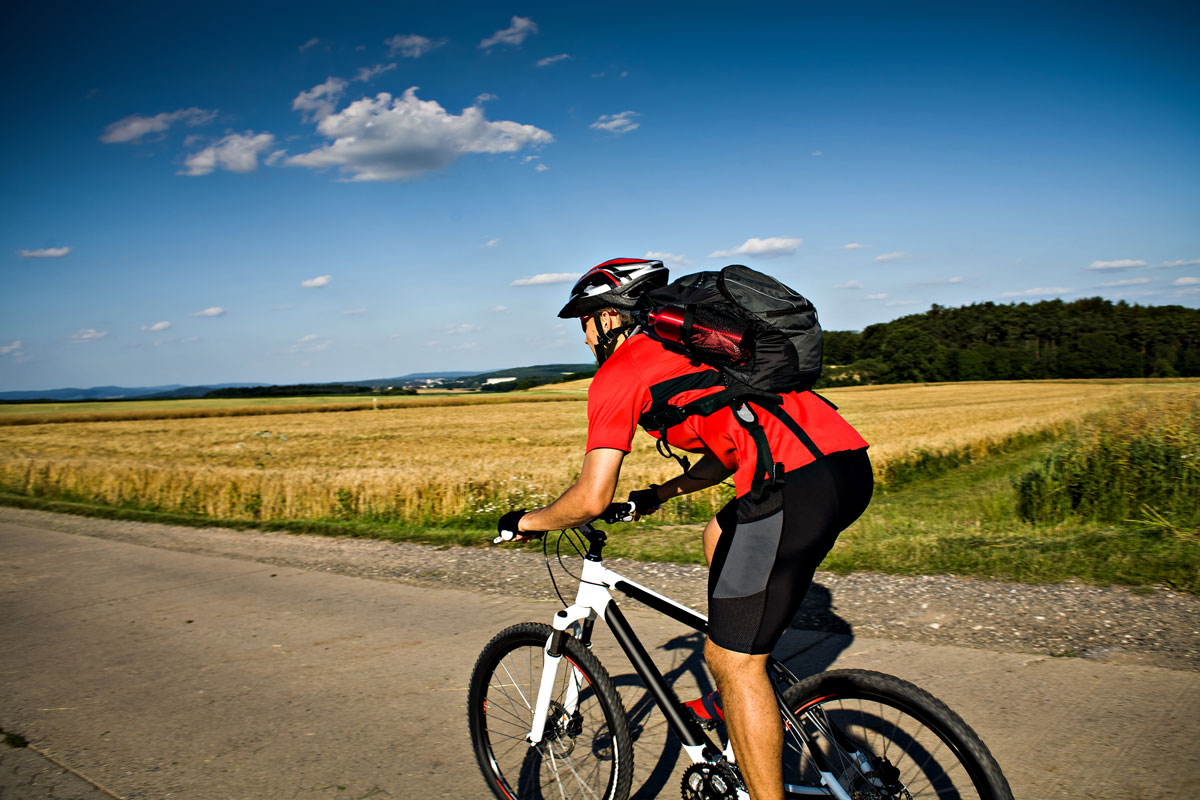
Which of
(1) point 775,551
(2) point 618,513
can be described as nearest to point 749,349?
(1) point 775,551

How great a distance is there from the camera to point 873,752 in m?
2.42

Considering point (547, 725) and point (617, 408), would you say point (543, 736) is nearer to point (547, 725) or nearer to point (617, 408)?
point (547, 725)

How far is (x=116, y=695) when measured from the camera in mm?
4395

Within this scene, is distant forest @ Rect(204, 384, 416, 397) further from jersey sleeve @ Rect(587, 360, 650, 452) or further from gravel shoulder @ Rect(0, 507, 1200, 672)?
jersey sleeve @ Rect(587, 360, 650, 452)

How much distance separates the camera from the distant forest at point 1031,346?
68.8m

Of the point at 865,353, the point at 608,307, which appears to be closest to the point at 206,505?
the point at 608,307

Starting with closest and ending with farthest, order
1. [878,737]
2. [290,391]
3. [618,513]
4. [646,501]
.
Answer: [878,737] < [618,513] < [646,501] < [290,391]

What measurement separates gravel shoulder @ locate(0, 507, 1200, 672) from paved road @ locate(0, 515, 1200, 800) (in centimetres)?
26

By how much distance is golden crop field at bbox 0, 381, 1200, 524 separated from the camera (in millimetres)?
11953

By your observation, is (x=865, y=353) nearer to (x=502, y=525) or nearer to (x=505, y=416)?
(x=505, y=416)

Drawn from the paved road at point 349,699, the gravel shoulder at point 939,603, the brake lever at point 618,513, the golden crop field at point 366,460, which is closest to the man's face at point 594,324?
the brake lever at point 618,513

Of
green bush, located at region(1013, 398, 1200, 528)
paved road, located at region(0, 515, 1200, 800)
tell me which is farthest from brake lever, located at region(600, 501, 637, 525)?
green bush, located at region(1013, 398, 1200, 528)

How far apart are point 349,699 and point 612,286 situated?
9.90 feet

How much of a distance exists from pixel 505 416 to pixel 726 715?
4405 centimetres
